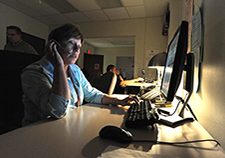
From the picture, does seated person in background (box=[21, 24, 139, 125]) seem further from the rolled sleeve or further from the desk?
the desk

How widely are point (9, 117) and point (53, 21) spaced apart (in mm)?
4659

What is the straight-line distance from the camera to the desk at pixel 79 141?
0.40 metres

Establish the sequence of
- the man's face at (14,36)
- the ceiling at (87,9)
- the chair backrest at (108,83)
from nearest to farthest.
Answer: the chair backrest at (108,83)
the man's face at (14,36)
the ceiling at (87,9)

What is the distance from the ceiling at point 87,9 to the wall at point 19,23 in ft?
0.43

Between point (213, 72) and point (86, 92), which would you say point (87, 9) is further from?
point (213, 72)

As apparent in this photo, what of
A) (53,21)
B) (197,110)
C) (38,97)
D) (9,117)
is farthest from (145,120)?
(53,21)

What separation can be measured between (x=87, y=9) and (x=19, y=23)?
2.08m

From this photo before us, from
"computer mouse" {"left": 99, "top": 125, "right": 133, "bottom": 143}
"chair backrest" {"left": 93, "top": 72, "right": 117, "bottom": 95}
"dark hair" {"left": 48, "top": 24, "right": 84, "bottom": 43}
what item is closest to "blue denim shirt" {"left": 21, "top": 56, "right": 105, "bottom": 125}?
"dark hair" {"left": 48, "top": 24, "right": 84, "bottom": 43}

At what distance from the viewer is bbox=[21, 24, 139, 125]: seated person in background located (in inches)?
29.8

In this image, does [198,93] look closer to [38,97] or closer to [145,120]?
[145,120]

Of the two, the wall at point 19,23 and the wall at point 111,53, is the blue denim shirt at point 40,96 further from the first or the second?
the wall at point 111,53

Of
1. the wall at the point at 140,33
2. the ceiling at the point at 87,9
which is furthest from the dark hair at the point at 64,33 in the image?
the wall at the point at 140,33

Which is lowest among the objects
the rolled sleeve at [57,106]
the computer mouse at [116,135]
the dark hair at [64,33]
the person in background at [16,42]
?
the computer mouse at [116,135]

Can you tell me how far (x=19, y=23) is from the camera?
4215mm
